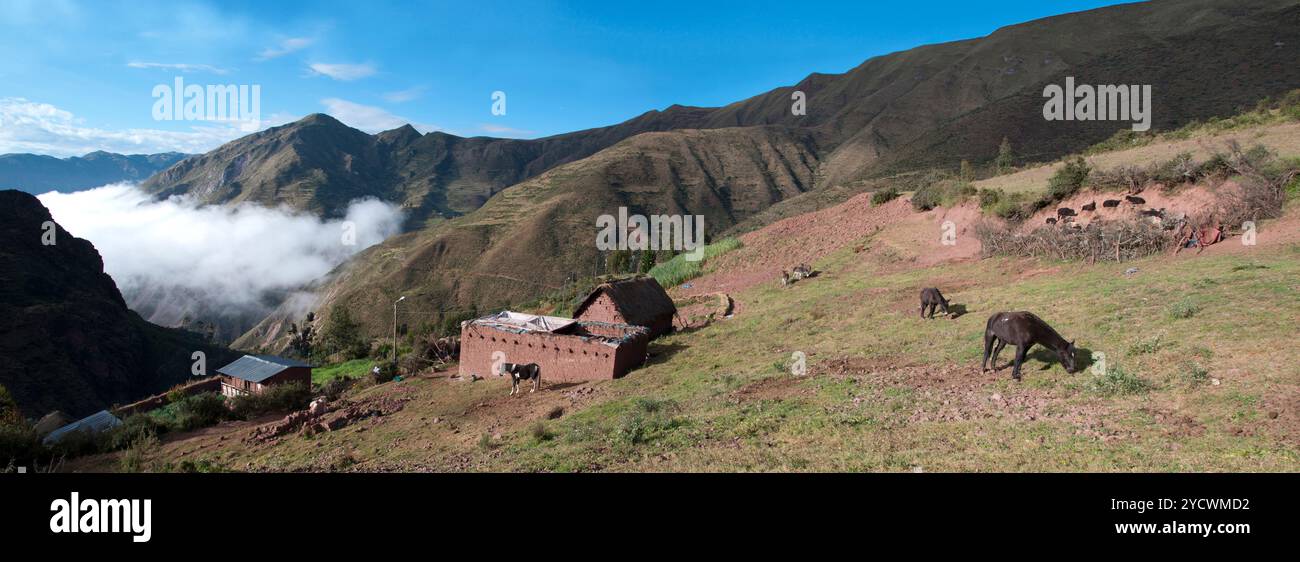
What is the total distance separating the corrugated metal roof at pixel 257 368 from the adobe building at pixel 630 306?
2053cm

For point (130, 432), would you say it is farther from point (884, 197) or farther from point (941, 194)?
point (884, 197)

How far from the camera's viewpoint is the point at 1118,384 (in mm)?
9008

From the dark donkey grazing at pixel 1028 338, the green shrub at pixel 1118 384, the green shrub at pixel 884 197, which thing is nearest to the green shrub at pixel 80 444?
the dark donkey grazing at pixel 1028 338

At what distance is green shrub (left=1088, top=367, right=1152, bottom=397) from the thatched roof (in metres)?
15.6

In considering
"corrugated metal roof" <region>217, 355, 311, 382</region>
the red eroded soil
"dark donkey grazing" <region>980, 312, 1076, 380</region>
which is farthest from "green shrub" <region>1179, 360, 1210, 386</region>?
"corrugated metal roof" <region>217, 355, 311, 382</region>

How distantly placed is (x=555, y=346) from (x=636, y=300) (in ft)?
18.5

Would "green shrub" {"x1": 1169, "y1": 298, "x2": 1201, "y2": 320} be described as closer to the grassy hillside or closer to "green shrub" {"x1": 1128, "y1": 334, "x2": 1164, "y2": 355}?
the grassy hillside

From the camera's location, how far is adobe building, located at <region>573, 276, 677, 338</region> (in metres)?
22.8

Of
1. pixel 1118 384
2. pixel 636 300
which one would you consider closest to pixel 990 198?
pixel 636 300

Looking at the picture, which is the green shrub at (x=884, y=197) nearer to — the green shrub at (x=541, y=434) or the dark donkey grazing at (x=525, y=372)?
the dark donkey grazing at (x=525, y=372)
